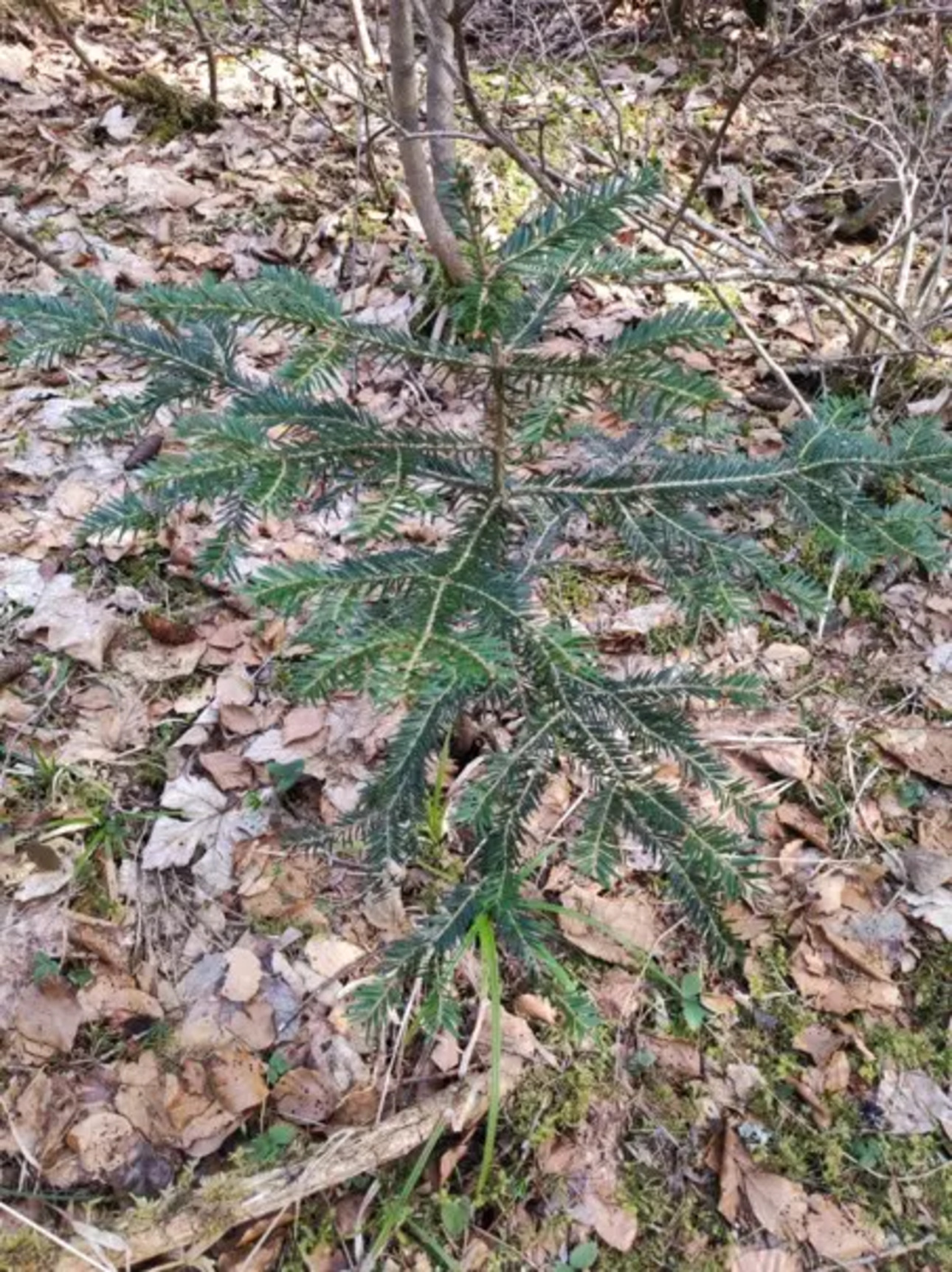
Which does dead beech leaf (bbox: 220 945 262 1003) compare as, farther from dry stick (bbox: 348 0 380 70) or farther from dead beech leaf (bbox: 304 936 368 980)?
dry stick (bbox: 348 0 380 70)

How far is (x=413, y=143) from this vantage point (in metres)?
2.91

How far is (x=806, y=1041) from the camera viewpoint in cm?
190

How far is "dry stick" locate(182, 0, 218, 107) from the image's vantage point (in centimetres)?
374

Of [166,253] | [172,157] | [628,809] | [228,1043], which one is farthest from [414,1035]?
[172,157]

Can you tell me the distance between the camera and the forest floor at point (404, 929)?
1653 millimetres

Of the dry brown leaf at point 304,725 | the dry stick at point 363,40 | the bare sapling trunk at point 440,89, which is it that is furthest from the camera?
the dry stick at point 363,40

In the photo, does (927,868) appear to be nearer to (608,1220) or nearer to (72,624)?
(608,1220)

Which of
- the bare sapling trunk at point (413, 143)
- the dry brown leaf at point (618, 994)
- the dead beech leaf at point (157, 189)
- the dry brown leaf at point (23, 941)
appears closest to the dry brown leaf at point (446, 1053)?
the dry brown leaf at point (618, 994)

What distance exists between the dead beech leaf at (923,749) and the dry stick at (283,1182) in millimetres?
1357

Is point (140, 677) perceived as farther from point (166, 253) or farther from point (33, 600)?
point (166, 253)

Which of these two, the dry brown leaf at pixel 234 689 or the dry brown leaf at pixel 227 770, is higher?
the dry brown leaf at pixel 234 689

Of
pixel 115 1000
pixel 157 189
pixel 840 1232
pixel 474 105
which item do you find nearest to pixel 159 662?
pixel 115 1000

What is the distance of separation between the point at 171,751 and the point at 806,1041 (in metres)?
1.61

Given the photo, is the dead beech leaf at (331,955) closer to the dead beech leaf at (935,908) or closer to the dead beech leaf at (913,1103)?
the dead beech leaf at (913,1103)
